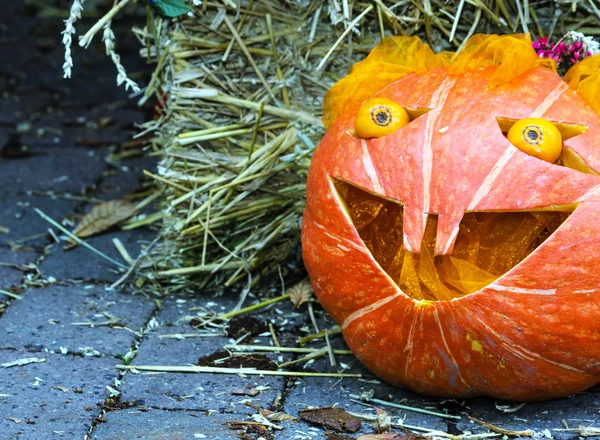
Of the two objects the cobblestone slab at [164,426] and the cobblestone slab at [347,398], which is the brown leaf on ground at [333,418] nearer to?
the cobblestone slab at [347,398]

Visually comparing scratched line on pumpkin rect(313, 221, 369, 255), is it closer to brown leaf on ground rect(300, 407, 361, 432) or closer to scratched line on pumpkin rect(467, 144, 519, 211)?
scratched line on pumpkin rect(467, 144, 519, 211)

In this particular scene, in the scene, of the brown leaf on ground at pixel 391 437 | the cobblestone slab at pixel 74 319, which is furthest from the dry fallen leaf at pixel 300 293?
the brown leaf on ground at pixel 391 437

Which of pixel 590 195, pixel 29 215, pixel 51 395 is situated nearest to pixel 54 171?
pixel 29 215

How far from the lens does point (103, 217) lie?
3.48 metres

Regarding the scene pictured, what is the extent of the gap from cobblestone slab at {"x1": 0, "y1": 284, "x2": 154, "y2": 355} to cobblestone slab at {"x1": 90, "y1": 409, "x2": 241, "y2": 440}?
0.42m

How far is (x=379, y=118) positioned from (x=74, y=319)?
122 cm

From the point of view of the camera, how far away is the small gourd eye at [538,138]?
6.59ft

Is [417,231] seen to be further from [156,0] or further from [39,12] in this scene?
[39,12]

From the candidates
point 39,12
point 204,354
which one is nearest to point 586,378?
point 204,354

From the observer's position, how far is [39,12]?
6652 mm

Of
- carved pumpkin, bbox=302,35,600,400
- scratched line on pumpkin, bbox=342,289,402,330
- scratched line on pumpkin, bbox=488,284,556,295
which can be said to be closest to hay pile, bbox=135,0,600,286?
carved pumpkin, bbox=302,35,600,400

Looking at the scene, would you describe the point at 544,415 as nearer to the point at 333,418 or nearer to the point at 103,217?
the point at 333,418

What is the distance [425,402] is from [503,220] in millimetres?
538

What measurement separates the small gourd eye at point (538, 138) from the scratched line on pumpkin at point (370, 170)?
1.13 ft
